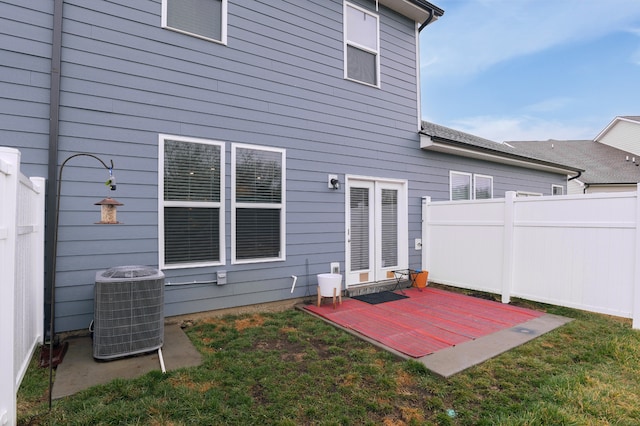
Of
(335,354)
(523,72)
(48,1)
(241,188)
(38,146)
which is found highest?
(523,72)

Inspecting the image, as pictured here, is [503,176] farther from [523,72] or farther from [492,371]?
[523,72]

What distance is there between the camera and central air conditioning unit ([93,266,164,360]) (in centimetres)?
310

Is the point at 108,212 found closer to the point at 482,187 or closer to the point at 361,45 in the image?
the point at 361,45

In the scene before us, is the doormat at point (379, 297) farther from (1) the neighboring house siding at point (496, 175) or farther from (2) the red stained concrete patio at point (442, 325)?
(1) the neighboring house siding at point (496, 175)

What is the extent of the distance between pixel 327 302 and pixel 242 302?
1.39 meters

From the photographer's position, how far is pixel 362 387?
8.89 ft

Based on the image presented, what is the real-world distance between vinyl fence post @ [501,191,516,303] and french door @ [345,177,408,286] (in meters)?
1.74

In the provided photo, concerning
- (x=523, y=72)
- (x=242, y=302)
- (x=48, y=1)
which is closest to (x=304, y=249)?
(x=242, y=302)

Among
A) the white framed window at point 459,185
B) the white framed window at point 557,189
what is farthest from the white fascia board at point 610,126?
the white framed window at point 459,185

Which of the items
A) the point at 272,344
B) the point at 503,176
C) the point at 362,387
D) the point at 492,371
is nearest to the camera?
the point at 362,387

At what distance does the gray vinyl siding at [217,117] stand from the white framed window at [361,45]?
179 millimetres

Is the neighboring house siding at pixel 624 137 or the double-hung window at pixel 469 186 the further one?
the neighboring house siding at pixel 624 137

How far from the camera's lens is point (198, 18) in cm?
446

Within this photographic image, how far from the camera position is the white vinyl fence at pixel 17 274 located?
6.34ft
